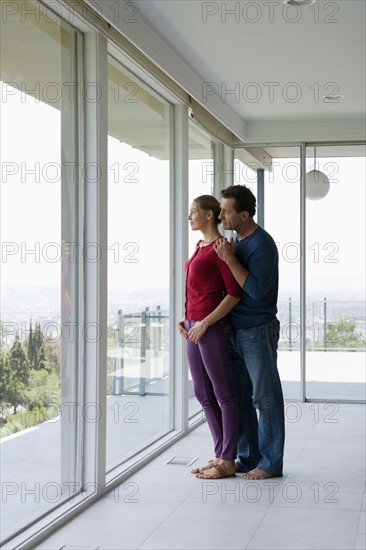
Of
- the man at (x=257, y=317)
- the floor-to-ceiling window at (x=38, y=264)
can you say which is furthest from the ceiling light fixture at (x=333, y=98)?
the floor-to-ceiling window at (x=38, y=264)

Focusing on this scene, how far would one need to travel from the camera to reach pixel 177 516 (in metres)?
3.63

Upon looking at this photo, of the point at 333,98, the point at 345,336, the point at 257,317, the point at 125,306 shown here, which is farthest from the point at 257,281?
the point at 345,336

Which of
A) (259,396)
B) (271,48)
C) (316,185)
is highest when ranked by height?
(271,48)

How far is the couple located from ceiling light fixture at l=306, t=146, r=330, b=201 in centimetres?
320

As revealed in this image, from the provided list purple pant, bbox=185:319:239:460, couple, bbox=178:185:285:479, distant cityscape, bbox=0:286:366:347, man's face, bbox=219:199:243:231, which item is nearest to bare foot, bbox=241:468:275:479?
couple, bbox=178:185:285:479

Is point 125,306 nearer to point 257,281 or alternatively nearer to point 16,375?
point 257,281

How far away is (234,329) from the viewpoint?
427 centimetres

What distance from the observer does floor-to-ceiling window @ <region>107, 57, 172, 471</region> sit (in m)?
4.36

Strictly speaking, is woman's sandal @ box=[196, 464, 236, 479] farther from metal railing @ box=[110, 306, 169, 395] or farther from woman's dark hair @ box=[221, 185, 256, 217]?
woman's dark hair @ box=[221, 185, 256, 217]

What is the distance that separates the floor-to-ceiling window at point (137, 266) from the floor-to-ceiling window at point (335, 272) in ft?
7.28

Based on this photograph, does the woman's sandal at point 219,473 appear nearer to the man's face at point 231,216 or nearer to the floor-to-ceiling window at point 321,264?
the man's face at point 231,216

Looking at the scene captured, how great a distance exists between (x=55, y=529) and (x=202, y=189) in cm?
366

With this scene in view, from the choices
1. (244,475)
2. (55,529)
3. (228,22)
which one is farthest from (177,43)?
(55,529)

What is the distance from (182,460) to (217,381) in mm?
770
